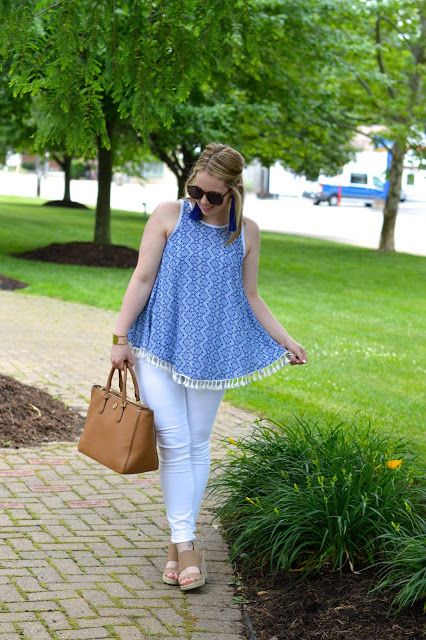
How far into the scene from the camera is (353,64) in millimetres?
22969

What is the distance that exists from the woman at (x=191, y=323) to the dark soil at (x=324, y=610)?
302 mm

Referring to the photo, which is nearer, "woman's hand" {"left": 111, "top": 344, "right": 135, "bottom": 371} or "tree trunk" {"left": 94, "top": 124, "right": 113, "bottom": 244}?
"woman's hand" {"left": 111, "top": 344, "right": 135, "bottom": 371}

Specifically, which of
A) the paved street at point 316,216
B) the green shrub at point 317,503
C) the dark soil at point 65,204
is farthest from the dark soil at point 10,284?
the dark soil at point 65,204

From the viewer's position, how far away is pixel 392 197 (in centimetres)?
2892

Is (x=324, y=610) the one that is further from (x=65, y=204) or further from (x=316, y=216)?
(x=316, y=216)

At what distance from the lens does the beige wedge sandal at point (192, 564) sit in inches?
188

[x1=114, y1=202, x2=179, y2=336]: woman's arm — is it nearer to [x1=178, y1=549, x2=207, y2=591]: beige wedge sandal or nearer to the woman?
the woman

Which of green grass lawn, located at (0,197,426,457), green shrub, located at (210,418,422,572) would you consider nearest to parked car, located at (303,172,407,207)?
green grass lawn, located at (0,197,426,457)

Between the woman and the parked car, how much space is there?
188 ft

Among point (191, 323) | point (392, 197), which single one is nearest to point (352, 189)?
point (392, 197)

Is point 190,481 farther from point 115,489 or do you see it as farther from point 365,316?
point 365,316

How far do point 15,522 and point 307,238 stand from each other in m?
29.2

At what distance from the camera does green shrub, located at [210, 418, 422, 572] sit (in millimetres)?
4832

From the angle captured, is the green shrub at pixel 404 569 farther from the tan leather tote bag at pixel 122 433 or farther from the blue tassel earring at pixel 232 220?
the blue tassel earring at pixel 232 220
